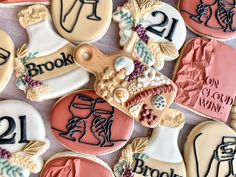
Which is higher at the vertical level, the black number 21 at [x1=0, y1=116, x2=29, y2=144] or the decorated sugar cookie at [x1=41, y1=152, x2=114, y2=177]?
the black number 21 at [x1=0, y1=116, x2=29, y2=144]

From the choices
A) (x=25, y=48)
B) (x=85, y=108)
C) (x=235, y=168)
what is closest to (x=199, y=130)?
(x=235, y=168)

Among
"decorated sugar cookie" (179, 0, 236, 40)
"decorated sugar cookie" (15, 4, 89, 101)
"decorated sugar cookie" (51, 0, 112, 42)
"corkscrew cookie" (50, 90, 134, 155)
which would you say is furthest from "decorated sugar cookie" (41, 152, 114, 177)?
"decorated sugar cookie" (179, 0, 236, 40)

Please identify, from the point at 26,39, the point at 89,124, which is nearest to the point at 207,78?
the point at 89,124

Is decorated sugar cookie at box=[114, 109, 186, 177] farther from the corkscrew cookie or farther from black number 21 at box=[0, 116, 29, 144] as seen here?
black number 21 at box=[0, 116, 29, 144]

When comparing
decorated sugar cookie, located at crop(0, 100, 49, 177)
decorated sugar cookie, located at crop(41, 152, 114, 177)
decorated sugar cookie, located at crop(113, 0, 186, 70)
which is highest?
decorated sugar cookie, located at crop(113, 0, 186, 70)

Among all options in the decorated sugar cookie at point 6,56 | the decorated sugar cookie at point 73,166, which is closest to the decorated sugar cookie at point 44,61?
the decorated sugar cookie at point 6,56

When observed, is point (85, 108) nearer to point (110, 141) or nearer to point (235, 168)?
point (110, 141)

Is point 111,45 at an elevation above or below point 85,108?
above
